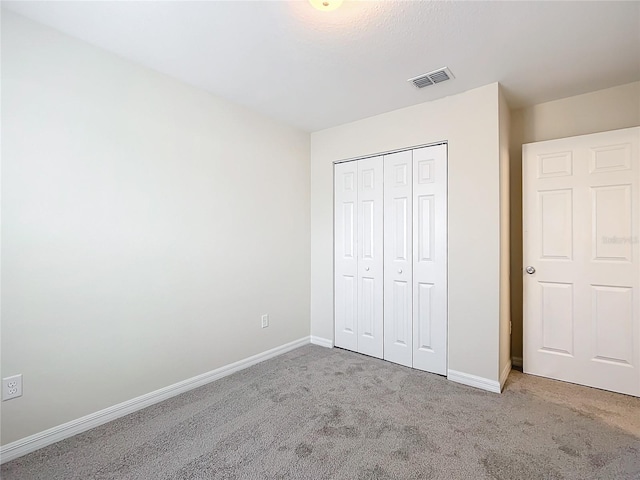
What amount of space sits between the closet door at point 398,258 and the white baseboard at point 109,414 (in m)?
1.35

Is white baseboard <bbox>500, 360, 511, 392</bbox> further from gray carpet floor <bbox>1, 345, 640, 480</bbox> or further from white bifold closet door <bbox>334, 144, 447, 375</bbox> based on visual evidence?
white bifold closet door <bbox>334, 144, 447, 375</bbox>

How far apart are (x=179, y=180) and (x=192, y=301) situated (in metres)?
0.98

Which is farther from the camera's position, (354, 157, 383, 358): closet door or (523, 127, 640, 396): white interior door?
(354, 157, 383, 358): closet door

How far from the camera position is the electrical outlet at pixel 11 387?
65.2 inches

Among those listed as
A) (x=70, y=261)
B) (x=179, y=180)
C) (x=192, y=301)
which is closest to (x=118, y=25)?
(x=179, y=180)

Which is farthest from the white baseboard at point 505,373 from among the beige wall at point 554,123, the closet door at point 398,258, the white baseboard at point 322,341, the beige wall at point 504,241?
the white baseboard at point 322,341

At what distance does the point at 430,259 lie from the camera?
2805 mm

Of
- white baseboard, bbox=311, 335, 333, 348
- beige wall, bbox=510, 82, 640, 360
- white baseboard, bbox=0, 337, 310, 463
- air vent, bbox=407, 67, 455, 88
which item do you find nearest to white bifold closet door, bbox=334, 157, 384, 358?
white baseboard, bbox=311, 335, 333, 348

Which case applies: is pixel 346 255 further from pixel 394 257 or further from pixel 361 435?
pixel 361 435

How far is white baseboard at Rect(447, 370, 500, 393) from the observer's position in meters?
2.42

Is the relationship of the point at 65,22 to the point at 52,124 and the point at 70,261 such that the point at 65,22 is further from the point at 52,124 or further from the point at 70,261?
the point at 70,261

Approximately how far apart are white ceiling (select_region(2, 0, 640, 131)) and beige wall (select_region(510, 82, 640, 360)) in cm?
12

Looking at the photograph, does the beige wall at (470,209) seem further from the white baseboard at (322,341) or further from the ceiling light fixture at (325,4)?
the ceiling light fixture at (325,4)

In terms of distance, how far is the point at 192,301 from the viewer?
8.25ft
